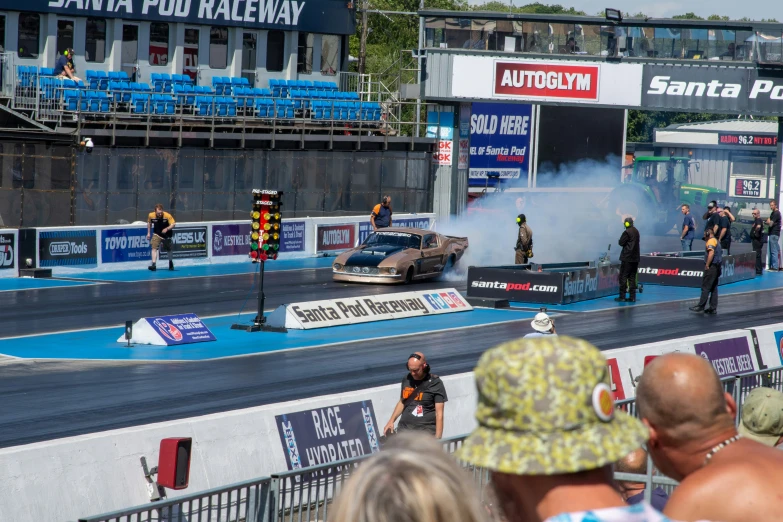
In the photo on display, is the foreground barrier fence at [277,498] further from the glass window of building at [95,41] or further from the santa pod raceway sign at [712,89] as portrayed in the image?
the glass window of building at [95,41]

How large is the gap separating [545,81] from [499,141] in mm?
16627

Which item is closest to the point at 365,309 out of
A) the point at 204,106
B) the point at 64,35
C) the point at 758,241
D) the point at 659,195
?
the point at 758,241

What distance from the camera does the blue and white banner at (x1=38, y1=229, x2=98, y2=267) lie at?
28688mm

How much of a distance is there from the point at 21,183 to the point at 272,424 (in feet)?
80.2

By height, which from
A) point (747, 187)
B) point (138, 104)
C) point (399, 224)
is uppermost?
point (138, 104)

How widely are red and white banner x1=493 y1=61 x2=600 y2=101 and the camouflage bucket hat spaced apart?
3530 cm

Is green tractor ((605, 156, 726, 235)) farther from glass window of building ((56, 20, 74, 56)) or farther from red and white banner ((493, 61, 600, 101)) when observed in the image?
glass window of building ((56, 20, 74, 56))

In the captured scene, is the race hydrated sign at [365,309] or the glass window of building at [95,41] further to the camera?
the glass window of building at [95,41]

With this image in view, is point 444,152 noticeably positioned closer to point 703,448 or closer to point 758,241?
point 758,241

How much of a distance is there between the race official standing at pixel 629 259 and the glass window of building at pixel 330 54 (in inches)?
990

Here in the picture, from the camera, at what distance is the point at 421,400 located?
39.2ft

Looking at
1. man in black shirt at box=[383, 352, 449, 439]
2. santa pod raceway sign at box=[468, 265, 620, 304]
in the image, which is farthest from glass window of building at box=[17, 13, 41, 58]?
man in black shirt at box=[383, 352, 449, 439]

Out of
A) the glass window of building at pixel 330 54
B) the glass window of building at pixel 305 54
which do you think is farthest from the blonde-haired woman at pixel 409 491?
the glass window of building at pixel 330 54

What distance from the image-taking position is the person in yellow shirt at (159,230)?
98.0 feet
